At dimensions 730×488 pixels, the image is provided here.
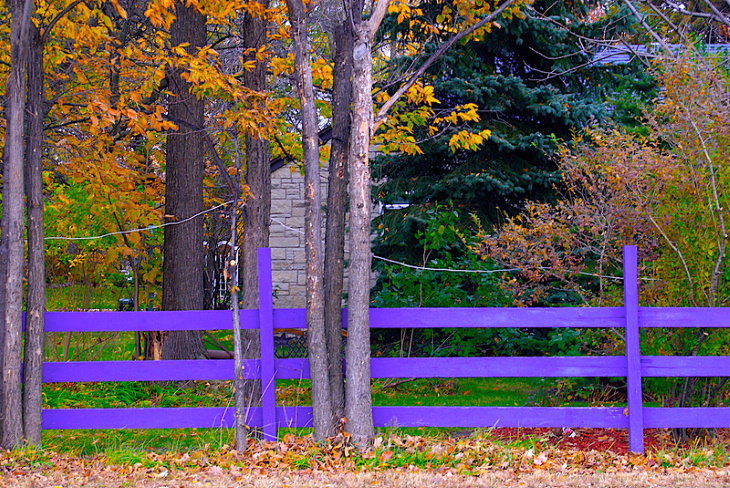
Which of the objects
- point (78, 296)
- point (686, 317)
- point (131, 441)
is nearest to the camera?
point (686, 317)

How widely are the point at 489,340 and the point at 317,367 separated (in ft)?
14.9

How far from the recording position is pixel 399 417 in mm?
6062

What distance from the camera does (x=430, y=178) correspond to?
11578 mm

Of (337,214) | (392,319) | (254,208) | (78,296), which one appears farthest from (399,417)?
(78,296)

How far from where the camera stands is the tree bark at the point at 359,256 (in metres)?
5.93

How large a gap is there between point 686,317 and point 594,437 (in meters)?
1.51

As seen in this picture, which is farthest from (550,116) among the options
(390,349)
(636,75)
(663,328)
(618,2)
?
(663,328)

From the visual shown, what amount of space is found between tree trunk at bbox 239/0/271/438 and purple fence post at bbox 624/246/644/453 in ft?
10.1

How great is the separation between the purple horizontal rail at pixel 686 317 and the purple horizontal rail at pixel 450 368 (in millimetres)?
268

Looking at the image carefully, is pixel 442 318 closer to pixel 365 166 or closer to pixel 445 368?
pixel 445 368

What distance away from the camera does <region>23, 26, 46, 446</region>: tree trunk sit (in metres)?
5.98

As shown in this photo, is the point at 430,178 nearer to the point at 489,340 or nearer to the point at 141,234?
the point at 489,340

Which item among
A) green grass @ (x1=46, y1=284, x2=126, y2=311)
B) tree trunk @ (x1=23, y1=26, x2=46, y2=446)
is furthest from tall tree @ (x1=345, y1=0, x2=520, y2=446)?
green grass @ (x1=46, y1=284, x2=126, y2=311)

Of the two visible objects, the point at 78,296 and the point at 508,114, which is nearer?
the point at 78,296
